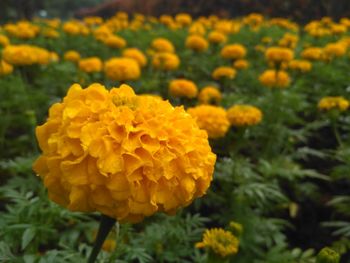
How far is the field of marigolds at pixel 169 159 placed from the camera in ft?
3.30

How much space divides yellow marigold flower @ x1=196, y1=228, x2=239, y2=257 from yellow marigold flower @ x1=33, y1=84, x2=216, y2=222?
26cm

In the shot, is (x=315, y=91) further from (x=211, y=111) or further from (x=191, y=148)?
(x=191, y=148)

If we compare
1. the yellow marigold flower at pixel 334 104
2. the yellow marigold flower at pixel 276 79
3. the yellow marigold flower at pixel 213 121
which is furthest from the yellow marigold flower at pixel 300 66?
the yellow marigold flower at pixel 213 121

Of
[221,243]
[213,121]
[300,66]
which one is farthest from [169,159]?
[300,66]

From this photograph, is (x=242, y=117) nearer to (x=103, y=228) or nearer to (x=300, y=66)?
(x=103, y=228)

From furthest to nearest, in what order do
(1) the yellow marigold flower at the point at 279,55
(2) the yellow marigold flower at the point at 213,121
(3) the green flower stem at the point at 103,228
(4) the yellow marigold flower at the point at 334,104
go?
(1) the yellow marigold flower at the point at 279,55 < (4) the yellow marigold flower at the point at 334,104 < (2) the yellow marigold flower at the point at 213,121 < (3) the green flower stem at the point at 103,228

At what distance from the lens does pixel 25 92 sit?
2.93 metres

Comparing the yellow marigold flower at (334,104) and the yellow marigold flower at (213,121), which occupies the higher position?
the yellow marigold flower at (213,121)

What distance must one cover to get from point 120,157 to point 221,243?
0.45 m

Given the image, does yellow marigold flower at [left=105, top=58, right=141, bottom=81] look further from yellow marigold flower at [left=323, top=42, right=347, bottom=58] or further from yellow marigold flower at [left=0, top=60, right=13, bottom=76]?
yellow marigold flower at [left=323, top=42, right=347, bottom=58]

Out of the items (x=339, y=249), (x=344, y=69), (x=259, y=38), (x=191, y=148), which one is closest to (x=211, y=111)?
(x=339, y=249)

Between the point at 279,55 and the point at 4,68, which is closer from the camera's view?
the point at 4,68

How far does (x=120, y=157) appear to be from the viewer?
3.25ft

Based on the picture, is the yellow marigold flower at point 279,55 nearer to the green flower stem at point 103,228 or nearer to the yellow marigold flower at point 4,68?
the yellow marigold flower at point 4,68
